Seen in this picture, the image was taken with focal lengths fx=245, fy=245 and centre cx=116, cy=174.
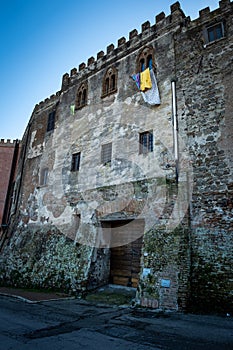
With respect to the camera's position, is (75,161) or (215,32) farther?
(75,161)

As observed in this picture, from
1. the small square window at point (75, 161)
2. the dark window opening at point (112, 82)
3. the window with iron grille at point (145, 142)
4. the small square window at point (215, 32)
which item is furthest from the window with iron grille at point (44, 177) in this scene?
the small square window at point (215, 32)

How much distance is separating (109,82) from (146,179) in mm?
5998

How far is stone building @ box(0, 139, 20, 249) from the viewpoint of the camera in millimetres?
18859

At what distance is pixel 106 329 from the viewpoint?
533 centimetres

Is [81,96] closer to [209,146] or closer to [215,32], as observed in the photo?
[215,32]

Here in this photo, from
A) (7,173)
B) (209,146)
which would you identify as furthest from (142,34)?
(7,173)

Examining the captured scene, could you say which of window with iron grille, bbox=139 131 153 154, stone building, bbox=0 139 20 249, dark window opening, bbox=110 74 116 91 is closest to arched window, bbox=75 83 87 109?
dark window opening, bbox=110 74 116 91

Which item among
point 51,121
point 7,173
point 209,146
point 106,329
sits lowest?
point 106,329

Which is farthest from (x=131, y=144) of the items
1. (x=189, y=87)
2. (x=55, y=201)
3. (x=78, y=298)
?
(x=78, y=298)

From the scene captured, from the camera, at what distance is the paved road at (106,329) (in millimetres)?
4359

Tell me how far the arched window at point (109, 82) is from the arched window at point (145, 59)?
1.46m

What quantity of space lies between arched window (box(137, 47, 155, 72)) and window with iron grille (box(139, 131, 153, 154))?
3.14 meters

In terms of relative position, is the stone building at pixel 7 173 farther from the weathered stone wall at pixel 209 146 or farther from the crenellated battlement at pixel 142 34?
the weathered stone wall at pixel 209 146

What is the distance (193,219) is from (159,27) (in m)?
8.66
